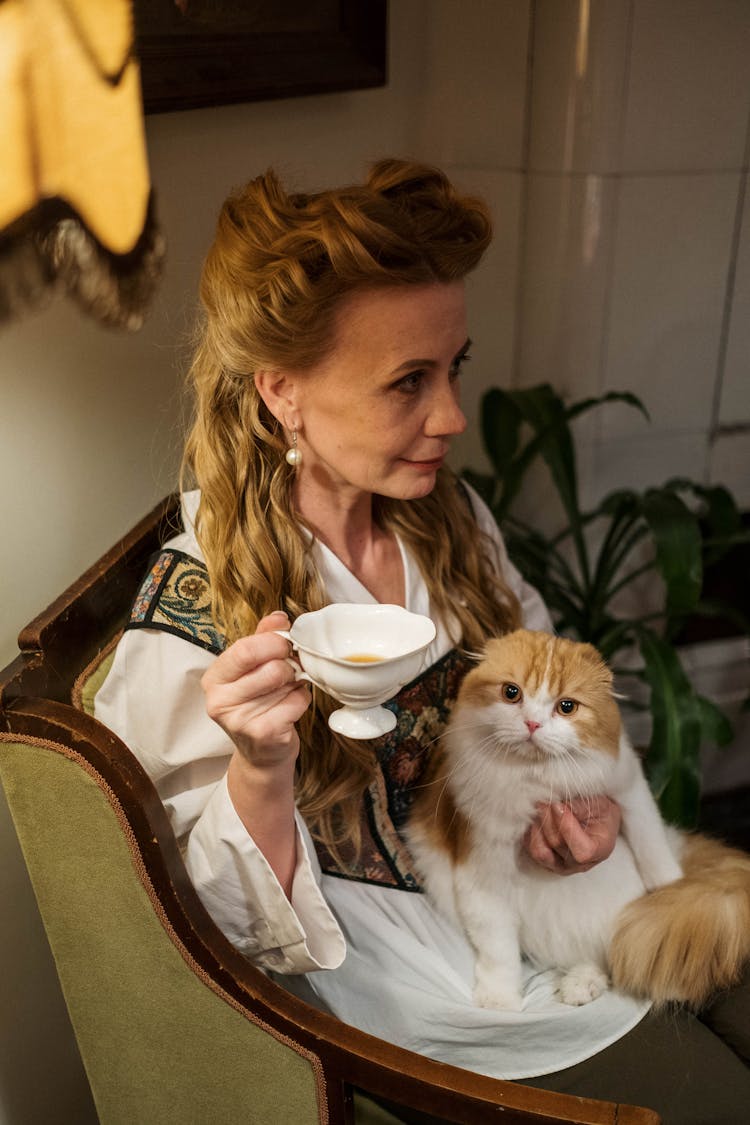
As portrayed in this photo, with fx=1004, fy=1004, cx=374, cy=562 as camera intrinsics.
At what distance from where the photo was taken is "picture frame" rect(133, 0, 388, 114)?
1415mm

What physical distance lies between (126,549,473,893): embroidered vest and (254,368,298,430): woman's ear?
22 cm

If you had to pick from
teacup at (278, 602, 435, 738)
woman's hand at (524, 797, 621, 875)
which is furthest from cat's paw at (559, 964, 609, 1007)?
teacup at (278, 602, 435, 738)

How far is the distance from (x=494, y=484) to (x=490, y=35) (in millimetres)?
937

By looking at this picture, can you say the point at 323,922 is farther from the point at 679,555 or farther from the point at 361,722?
the point at 679,555

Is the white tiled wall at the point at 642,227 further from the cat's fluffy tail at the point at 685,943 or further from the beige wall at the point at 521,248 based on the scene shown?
the cat's fluffy tail at the point at 685,943

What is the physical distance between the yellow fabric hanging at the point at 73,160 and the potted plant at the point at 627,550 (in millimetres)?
863

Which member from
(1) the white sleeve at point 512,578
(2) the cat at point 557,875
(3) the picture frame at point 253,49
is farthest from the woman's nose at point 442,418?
(3) the picture frame at point 253,49

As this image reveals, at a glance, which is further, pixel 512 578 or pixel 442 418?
pixel 512 578

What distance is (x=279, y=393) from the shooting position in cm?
128

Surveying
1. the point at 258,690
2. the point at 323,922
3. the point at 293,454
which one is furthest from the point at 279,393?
the point at 323,922

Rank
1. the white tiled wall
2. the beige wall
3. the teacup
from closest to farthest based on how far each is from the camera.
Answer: the teacup, the beige wall, the white tiled wall

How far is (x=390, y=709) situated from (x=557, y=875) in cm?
30

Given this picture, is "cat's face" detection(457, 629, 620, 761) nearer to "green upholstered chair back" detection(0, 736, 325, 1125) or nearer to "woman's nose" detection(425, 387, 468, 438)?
"woman's nose" detection(425, 387, 468, 438)

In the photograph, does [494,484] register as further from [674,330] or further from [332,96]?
[332,96]
